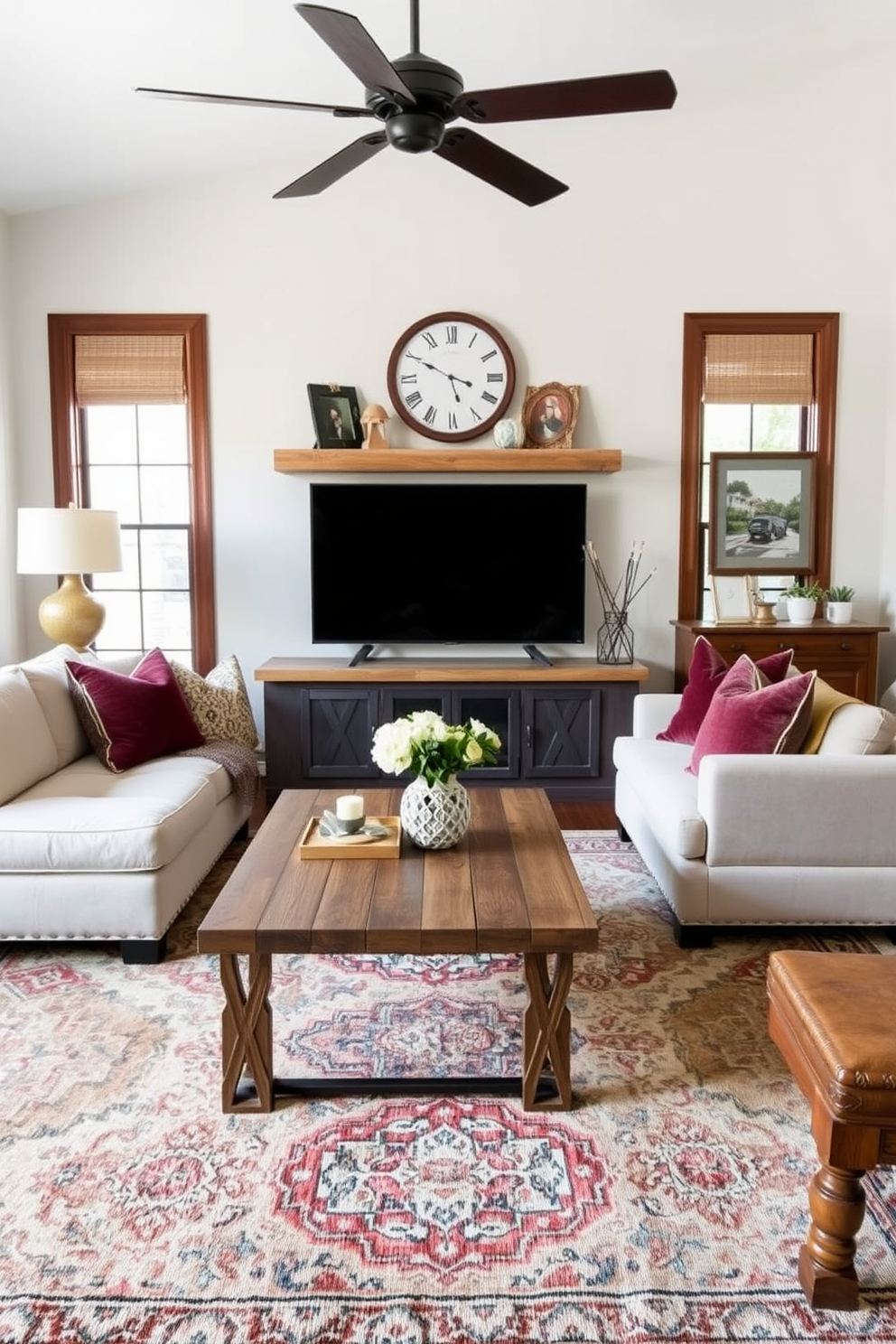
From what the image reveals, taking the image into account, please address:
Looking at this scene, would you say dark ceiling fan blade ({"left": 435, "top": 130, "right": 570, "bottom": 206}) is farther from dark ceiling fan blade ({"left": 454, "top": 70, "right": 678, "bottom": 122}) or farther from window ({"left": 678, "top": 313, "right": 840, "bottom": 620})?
window ({"left": 678, "top": 313, "right": 840, "bottom": 620})

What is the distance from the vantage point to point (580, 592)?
16.8 feet

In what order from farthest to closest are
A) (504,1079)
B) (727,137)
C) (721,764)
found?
1. (727,137)
2. (721,764)
3. (504,1079)

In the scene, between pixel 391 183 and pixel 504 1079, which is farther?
pixel 391 183

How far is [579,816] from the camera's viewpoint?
468cm

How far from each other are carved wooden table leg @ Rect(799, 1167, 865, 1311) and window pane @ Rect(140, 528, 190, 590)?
4.36m

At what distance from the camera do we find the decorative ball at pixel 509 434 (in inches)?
197

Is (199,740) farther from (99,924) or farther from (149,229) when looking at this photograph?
(149,229)

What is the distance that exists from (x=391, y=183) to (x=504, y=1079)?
170 inches

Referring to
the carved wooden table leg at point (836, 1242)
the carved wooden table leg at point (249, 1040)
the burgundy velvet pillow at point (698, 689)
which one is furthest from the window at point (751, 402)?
the carved wooden table leg at point (836, 1242)

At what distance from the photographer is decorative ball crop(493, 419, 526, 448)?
5016 millimetres

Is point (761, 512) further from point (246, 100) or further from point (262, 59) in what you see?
point (246, 100)

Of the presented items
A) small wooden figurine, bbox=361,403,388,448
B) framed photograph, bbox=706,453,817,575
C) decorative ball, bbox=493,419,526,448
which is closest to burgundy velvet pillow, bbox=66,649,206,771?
small wooden figurine, bbox=361,403,388,448

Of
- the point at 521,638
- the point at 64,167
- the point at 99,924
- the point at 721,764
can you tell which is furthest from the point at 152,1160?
the point at 64,167

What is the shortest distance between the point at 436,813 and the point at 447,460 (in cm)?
265
